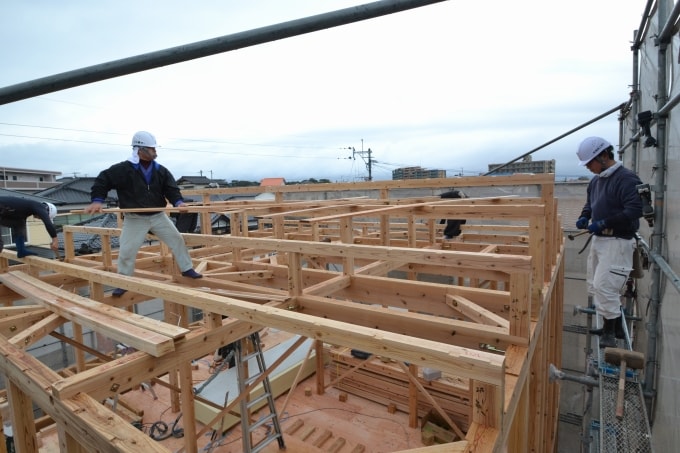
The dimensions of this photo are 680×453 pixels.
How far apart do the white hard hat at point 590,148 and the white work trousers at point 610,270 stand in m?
0.96

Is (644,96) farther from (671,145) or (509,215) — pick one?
(509,215)

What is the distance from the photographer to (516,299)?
261cm

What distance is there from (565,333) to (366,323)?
9.07m

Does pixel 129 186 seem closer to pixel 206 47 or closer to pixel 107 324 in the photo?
pixel 107 324

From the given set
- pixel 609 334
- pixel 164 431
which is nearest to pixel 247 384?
pixel 164 431

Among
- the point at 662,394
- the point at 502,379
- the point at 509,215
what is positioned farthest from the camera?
the point at 662,394

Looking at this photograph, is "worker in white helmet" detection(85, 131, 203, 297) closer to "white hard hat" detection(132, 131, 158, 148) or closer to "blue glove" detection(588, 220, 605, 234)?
"white hard hat" detection(132, 131, 158, 148)

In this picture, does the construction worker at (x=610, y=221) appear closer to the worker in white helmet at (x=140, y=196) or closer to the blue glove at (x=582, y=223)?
the blue glove at (x=582, y=223)

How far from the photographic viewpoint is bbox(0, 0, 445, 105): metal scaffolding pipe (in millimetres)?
1196

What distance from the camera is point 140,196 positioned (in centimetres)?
465

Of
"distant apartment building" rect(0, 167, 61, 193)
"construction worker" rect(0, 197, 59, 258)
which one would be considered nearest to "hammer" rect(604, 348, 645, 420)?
"construction worker" rect(0, 197, 59, 258)

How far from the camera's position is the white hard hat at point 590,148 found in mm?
4445

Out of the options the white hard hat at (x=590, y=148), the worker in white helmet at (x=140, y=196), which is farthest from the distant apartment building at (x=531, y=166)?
the worker in white helmet at (x=140, y=196)

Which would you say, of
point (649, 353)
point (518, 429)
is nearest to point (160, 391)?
point (518, 429)
